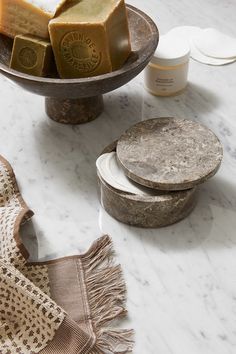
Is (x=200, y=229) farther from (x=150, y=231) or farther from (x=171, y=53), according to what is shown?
(x=171, y=53)

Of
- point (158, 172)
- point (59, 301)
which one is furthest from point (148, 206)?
point (59, 301)

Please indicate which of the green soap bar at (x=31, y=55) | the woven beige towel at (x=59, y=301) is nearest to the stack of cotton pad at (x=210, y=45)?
the green soap bar at (x=31, y=55)

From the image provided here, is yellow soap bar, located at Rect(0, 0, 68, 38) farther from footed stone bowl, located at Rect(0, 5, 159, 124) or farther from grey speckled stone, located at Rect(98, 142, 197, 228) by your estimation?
grey speckled stone, located at Rect(98, 142, 197, 228)

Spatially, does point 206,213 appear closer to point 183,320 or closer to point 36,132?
point 183,320

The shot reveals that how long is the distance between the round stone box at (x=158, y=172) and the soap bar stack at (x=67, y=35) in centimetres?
12

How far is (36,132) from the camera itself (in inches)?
37.4

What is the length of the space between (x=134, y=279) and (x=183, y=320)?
8 centimetres

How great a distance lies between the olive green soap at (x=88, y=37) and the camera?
2.67 feet

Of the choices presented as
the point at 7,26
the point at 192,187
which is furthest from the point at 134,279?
the point at 7,26

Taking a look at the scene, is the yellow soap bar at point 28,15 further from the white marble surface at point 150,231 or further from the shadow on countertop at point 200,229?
the shadow on countertop at point 200,229

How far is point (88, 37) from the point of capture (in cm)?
82

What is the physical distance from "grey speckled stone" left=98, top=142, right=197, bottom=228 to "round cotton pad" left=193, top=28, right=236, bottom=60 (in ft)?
1.32

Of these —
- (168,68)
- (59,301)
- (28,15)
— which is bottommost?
(59,301)

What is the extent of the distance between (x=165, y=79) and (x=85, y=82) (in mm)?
225
